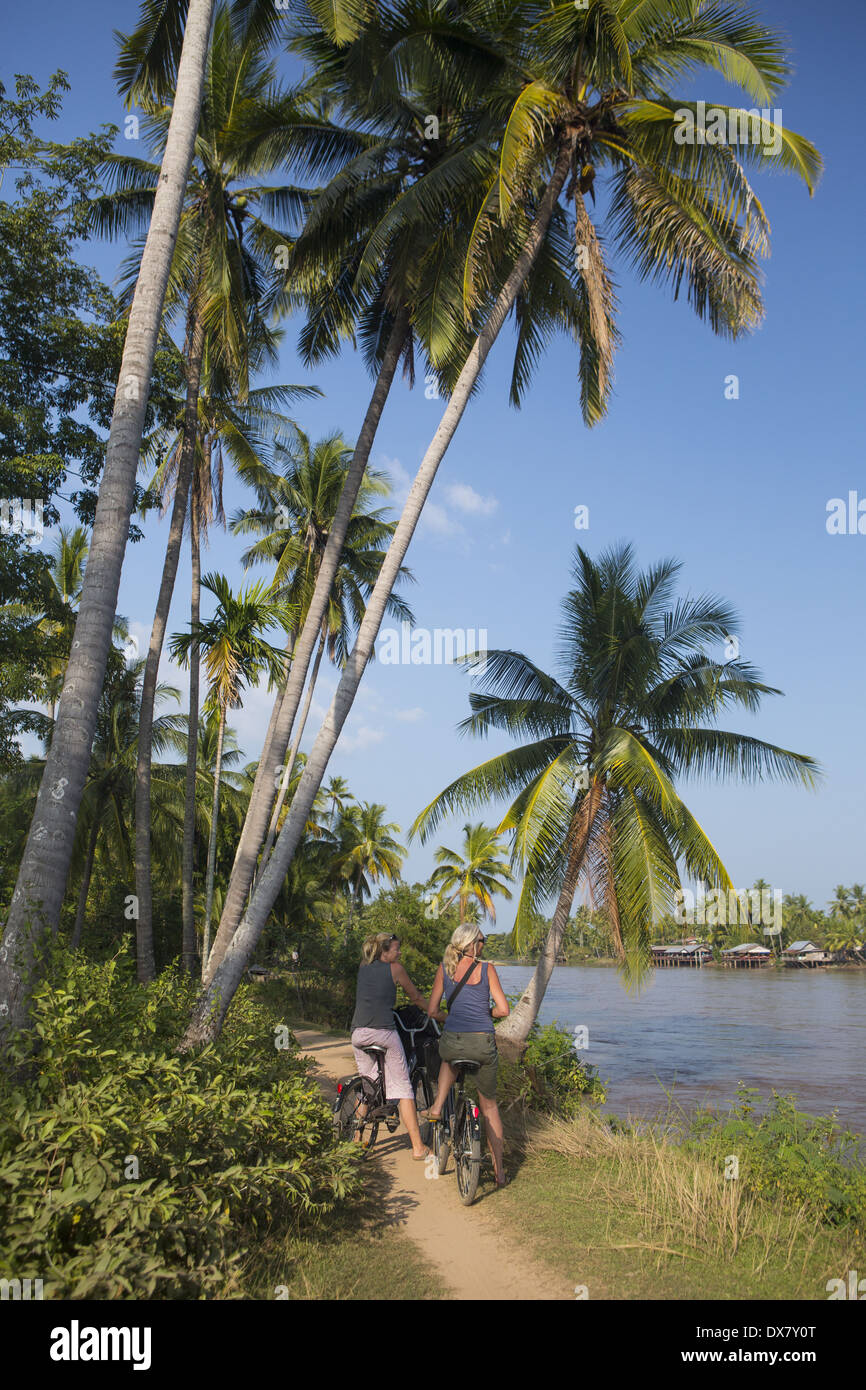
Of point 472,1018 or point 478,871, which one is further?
point 478,871

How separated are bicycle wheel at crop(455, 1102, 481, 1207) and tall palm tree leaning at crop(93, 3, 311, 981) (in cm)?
832

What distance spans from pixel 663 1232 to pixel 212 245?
13422mm

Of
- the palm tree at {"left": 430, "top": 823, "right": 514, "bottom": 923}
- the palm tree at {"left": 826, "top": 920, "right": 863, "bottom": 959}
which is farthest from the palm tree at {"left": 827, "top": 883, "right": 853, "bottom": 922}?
the palm tree at {"left": 430, "top": 823, "right": 514, "bottom": 923}

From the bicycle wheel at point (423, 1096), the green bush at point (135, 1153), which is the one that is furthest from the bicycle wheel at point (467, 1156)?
the bicycle wheel at point (423, 1096)

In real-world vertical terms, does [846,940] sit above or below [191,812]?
below

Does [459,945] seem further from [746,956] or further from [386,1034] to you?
[746,956]

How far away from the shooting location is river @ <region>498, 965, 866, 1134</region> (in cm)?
2003

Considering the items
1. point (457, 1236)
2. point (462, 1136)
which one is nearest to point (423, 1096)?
point (462, 1136)

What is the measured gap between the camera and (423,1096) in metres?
8.66

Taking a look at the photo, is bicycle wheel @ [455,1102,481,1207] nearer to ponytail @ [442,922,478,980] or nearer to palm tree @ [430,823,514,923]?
ponytail @ [442,922,478,980]

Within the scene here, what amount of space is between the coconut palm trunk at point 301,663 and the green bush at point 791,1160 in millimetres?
5391

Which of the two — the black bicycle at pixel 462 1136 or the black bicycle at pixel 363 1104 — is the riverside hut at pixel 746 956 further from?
the black bicycle at pixel 462 1136

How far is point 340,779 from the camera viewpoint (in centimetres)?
5459

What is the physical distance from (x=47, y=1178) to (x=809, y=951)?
312ft
